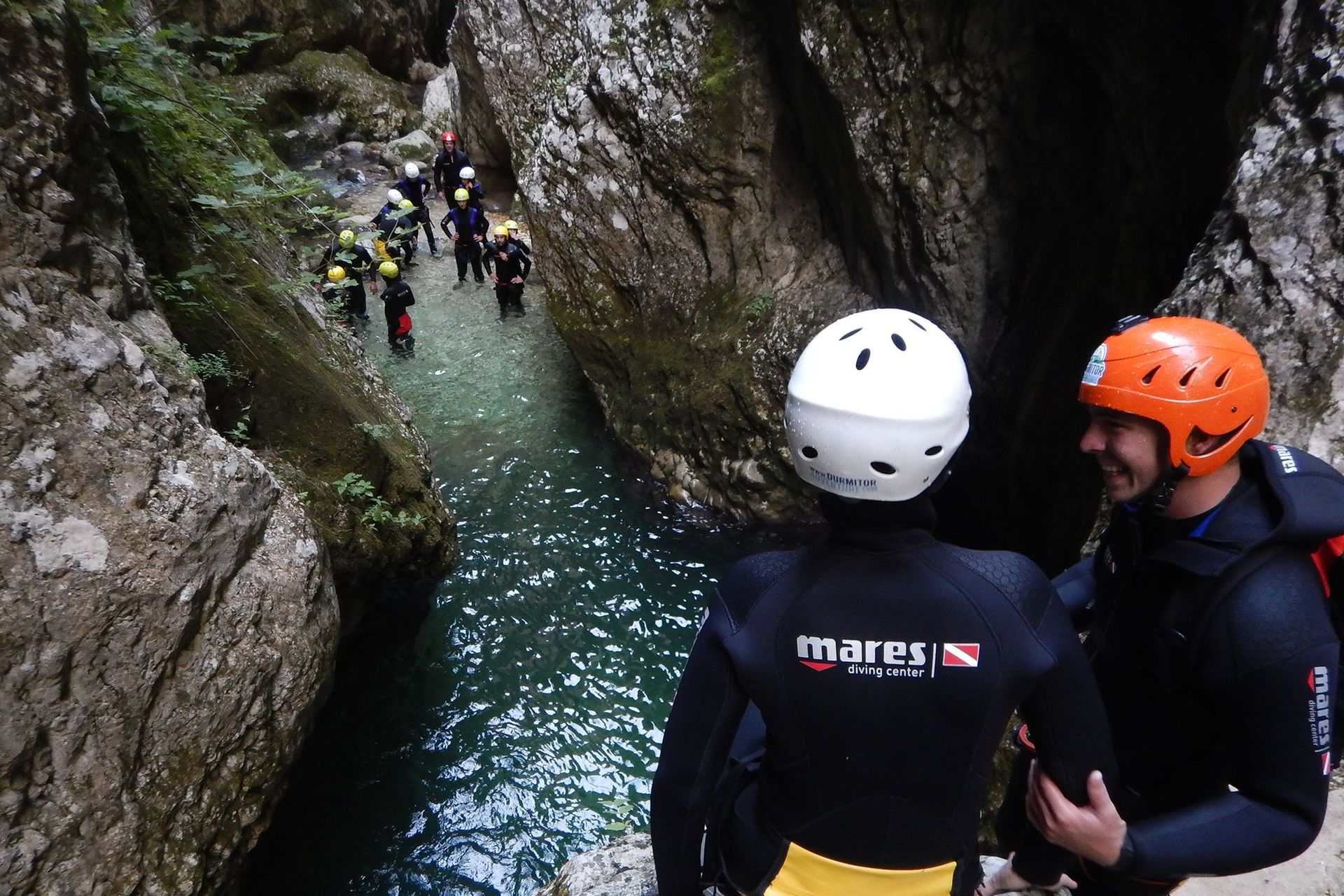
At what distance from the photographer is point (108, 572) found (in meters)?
2.79

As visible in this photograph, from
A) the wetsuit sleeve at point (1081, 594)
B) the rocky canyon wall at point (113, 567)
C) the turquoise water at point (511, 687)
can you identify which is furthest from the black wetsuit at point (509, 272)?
the wetsuit sleeve at point (1081, 594)

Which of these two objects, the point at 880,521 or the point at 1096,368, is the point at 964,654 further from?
the point at 1096,368

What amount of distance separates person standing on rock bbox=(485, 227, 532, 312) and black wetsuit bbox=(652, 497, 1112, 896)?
11.0m

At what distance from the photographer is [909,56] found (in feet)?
19.7

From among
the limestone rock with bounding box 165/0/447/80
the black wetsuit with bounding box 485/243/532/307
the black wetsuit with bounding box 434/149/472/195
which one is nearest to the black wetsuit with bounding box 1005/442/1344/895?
the black wetsuit with bounding box 485/243/532/307

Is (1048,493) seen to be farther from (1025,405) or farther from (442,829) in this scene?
(442,829)

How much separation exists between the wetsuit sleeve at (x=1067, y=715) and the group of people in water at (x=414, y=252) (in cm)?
767

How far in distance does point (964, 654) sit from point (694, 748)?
589 mm

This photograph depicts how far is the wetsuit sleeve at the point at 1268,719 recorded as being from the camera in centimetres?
145

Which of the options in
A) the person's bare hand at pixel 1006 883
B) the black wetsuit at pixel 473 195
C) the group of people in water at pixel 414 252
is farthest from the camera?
the black wetsuit at pixel 473 195

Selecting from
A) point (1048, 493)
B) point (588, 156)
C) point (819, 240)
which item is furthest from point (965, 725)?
point (588, 156)

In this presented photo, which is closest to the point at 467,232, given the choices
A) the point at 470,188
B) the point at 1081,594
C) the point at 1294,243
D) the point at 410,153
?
the point at 470,188

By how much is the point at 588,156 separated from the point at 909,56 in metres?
3.78

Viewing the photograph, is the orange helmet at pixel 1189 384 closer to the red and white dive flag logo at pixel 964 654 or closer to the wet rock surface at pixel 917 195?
the red and white dive flag logo at pixel 964 654
